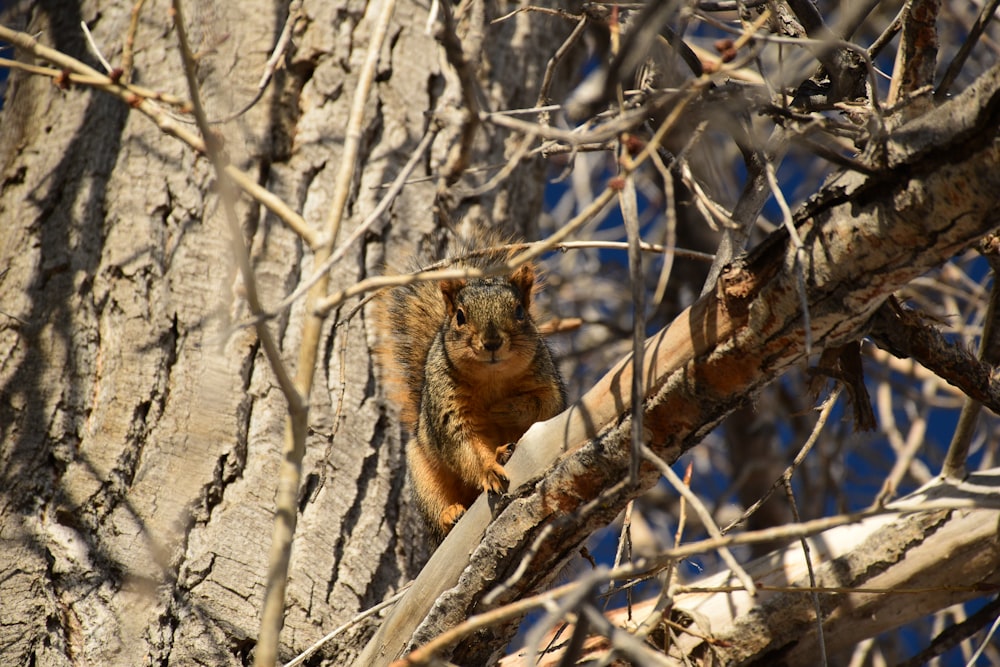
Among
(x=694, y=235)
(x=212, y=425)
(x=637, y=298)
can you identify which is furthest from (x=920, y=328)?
(x=694, y=235)

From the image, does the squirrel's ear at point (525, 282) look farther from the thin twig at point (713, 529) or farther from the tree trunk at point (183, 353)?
the thin twig at point (713, 529)

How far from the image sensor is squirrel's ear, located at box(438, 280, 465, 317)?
2.50 metres

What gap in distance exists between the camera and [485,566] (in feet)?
5.06

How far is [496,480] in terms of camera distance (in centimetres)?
172

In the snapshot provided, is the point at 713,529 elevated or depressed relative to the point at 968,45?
depressed

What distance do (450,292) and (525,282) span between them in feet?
0.69

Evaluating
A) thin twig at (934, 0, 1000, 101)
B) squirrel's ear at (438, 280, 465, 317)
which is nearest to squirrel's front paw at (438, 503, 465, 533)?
squirrel's ear at (438, 280, 465, 317)

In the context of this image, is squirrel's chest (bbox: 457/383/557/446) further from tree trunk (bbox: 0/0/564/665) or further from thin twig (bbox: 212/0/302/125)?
thin twig (bbox: 212/0/302/125)

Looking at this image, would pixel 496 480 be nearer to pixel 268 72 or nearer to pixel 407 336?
pixel 268 72

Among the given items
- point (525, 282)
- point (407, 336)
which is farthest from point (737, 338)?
point (407, 336)

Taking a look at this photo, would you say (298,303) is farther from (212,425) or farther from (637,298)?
(637,298)

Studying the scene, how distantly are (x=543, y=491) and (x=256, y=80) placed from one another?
150cm

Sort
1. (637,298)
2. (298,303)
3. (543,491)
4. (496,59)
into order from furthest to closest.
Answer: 1. (496,59)
2. (298,303)
3. (543,491)
4. (637,298)

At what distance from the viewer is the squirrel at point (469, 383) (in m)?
2.24
